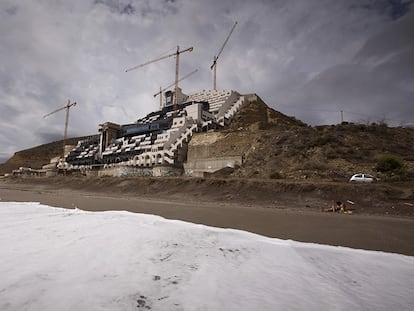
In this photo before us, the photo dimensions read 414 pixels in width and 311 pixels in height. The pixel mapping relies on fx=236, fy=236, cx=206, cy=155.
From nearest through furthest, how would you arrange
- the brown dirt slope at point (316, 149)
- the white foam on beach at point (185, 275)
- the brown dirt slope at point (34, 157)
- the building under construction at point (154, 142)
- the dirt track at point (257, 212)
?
1. the white foam on beach at point (185, 275)
2. the dirt track at point (257, 212)
3. the brown dirt slope at point (316, 149)
4. the building under construction at point (154, 142)
5. the brown dirt slope at point (34, 157)

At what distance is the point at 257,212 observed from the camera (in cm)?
833

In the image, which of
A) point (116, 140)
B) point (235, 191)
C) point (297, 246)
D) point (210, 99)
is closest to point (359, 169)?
point (235, 191)

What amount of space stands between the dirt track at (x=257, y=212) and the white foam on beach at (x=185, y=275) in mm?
1570

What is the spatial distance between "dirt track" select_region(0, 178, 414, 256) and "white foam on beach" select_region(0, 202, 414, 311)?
1.57m

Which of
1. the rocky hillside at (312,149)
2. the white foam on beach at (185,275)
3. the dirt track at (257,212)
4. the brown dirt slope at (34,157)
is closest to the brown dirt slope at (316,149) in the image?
the rocky hillside at (312,149)

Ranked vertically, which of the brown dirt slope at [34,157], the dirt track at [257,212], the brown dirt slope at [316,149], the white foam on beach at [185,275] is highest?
the brown dirt slope at [34,157]

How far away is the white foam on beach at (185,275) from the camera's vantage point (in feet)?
5.34

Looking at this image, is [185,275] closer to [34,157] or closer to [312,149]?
[312,149]

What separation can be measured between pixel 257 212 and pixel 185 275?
21.6 feet

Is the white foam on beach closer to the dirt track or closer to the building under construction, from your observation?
the dirt track

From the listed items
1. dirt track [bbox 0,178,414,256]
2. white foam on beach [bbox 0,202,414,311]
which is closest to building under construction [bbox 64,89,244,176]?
dirt track [bbox 0,178,414,256]

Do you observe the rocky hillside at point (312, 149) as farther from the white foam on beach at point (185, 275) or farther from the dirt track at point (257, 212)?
the white foam on beach at point (185, 275)

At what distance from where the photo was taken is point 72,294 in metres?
1.63

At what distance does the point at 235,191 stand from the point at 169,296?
12834 mm
